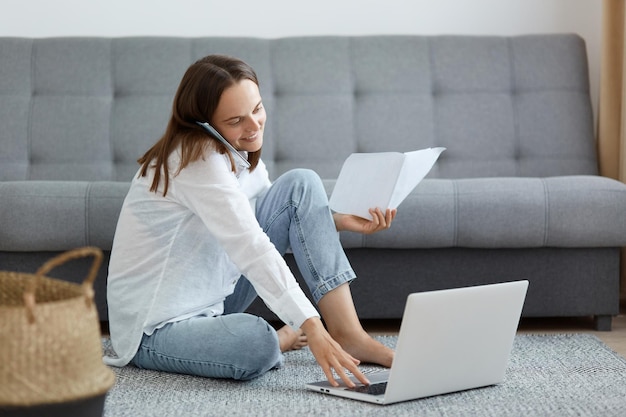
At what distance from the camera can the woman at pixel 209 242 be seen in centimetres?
168

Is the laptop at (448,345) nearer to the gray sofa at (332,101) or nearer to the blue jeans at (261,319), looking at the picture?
the blue jeans at (261,319)

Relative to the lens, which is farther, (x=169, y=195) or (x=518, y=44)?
(x=518, y=44)

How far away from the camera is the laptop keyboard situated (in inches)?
60.8

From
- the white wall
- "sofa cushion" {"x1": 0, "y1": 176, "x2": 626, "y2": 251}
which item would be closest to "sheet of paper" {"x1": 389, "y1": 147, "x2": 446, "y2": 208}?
"sofa cushion" {"x1": 0, "y1": 176, "x2": 626, "y2": 251}

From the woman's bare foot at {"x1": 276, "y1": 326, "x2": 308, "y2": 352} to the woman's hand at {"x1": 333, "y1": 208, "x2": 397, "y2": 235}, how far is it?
26 centimetres

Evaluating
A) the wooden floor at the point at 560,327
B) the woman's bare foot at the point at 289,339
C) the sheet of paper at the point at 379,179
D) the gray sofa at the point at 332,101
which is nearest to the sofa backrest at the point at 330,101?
the gray sofa at the point at 332,101

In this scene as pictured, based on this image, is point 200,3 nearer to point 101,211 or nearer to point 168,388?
point 101,211

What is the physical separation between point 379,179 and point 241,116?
0.28 meters

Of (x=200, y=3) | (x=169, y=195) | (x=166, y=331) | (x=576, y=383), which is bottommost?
(x=576, y=383)

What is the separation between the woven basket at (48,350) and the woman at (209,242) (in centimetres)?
46

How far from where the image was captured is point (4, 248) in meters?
2.22

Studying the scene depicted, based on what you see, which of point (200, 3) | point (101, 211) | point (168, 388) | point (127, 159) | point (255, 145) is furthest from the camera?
point (200, 3)

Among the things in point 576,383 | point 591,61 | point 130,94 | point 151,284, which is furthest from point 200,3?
point 576,383

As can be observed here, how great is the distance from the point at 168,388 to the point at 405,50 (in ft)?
5.15
